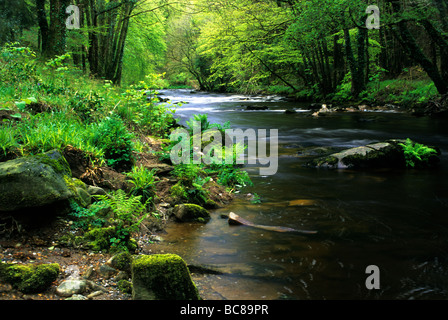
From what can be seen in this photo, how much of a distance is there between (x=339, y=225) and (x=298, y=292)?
5.93ft

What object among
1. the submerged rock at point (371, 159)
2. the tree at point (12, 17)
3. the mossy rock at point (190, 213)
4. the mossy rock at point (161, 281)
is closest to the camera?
the mossy rock at point (161, 281)

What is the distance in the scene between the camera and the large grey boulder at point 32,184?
302 cm

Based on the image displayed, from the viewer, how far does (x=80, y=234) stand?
11.1ft

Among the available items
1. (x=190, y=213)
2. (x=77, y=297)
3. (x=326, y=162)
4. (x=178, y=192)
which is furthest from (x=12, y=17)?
(x=77, y=297)

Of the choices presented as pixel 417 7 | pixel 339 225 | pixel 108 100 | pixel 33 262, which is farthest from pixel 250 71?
pixel 33 262

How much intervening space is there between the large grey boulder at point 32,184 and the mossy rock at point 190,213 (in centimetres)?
153

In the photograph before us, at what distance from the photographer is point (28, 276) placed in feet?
7.89

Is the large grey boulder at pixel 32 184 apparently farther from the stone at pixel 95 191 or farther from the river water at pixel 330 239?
the river water at pixel 330 239

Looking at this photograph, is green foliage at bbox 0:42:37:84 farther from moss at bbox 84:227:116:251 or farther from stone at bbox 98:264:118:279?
stone at bbox 98:264:118:279

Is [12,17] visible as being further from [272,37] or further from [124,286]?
[124,286]

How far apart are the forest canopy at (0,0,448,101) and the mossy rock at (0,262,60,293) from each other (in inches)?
312

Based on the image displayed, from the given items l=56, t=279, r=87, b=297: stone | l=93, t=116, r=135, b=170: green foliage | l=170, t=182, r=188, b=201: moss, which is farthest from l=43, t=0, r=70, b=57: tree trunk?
l=56, t=279, r=87, b=297: stone

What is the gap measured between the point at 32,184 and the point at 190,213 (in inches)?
82.8

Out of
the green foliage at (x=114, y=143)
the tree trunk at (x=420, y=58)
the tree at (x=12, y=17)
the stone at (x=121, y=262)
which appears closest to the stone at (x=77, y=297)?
the stone at (x=121, y=262)
